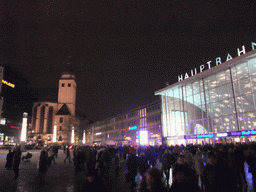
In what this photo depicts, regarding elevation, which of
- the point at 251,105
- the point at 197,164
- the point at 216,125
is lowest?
the point at 197,164

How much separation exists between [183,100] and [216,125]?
32.4 ft

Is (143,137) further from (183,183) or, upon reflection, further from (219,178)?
(183,183)

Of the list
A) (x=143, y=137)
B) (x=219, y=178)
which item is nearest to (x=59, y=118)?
(x=143, y=137)

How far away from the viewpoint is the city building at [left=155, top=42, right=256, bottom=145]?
98.4 feet

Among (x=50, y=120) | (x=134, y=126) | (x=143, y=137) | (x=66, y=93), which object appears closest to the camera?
(x=143, y=137)

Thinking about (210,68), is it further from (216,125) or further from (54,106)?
(54,106)

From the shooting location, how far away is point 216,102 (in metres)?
35.0

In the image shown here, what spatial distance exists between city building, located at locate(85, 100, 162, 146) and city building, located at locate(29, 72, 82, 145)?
13707 millimetres

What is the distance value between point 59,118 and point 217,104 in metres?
74.9

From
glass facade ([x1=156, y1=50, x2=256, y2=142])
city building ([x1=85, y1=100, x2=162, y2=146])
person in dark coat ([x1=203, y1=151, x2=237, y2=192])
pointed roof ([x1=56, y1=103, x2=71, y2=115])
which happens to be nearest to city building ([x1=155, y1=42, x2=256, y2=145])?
glass facade ([x1=156, y1=50, x2=256, y2=142])

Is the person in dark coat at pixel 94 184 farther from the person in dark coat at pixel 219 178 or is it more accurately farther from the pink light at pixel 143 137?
the pink light at pixel 143 137

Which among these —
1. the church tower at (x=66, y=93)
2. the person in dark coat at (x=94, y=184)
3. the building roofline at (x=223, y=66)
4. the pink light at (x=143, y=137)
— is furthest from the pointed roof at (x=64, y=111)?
the person in dark coat at (x=94, y=184)

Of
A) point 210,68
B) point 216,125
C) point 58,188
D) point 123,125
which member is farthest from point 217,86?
point 123,125

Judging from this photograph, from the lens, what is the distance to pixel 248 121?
29.2 meters
